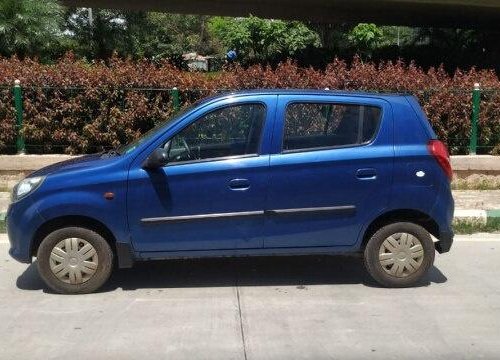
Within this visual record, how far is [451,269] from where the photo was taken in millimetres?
6605

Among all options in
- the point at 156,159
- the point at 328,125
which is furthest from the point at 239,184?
the point at 328,125

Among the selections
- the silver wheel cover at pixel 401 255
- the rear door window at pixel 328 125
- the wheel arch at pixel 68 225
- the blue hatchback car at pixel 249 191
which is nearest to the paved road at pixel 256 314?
the silver wheel cover at pixel 401 255

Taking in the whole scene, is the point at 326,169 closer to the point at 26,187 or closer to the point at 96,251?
the point at 96,251

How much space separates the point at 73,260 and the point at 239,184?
1.58m

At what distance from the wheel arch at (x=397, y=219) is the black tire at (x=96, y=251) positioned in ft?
7.42

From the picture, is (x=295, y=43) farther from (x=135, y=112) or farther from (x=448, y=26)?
(x=135, y=112)

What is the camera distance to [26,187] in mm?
5637

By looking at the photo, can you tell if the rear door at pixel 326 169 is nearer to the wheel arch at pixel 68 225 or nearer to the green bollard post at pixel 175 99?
the wheel arch at pixel 68 225

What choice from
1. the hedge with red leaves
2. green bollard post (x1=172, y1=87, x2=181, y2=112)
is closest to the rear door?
green bollard post (x1=172, y1=87, x2=181, y2=112)

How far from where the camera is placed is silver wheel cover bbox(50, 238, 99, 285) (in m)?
5.62

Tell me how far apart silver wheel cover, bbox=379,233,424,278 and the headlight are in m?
3.03

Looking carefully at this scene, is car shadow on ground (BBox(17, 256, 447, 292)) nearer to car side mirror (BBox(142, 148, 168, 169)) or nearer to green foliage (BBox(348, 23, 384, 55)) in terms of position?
car side mirror (BBox(142, 148, 168, 169))

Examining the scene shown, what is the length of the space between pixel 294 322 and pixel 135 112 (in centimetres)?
638

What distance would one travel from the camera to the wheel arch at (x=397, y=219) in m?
5.79
